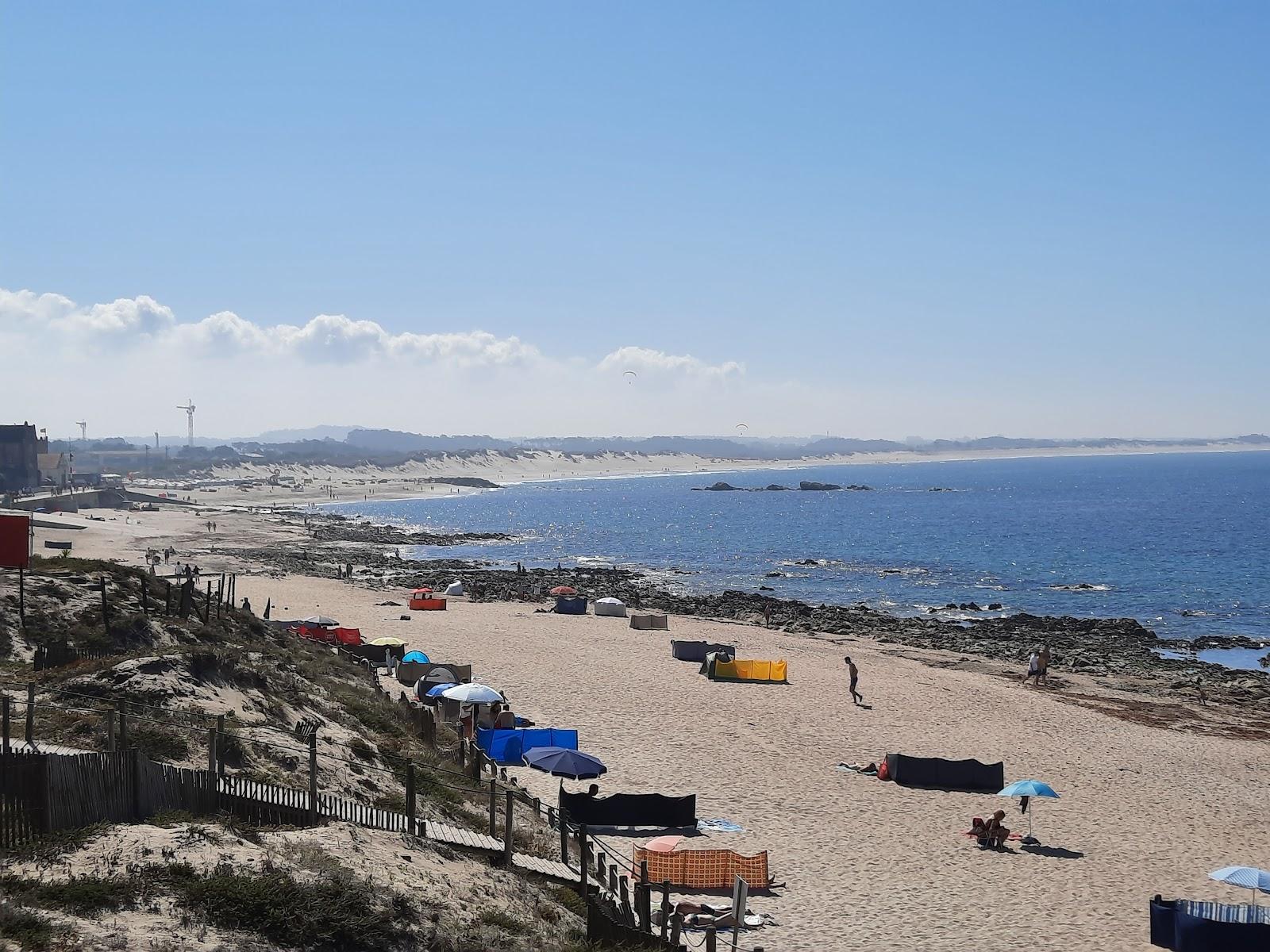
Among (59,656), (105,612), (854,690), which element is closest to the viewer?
(59,656)

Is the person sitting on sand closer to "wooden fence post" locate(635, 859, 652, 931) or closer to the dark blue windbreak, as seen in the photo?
the dark blue windbreak

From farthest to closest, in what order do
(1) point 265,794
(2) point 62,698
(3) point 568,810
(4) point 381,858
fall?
(3) point 568,810 < (2) point 62,698 < (1) point 265,794 < (4) point 381,858

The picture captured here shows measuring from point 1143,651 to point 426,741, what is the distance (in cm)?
3365

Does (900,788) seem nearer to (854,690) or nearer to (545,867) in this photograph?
(854,690)

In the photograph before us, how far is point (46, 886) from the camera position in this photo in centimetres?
859

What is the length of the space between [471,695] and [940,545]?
237 feet

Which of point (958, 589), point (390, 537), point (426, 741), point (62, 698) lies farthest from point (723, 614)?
point (390, 537)

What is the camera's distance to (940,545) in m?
89.7

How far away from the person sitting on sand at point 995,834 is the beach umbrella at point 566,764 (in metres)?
7.07

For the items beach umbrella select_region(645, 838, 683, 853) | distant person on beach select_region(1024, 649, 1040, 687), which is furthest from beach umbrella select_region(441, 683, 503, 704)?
distant person on beach select_region(1024, 649, 1040, 687)

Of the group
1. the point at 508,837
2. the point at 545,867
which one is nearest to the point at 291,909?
the point at 508,837

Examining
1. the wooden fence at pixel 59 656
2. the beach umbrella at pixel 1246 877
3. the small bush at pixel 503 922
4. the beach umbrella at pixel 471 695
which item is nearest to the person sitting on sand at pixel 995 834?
the beach umbrella at pixel 1246 877

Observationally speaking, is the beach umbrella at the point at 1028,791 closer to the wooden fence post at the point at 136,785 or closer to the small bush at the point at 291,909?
the small bush at the point at 291,909

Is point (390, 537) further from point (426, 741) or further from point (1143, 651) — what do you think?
point (426, 741)
